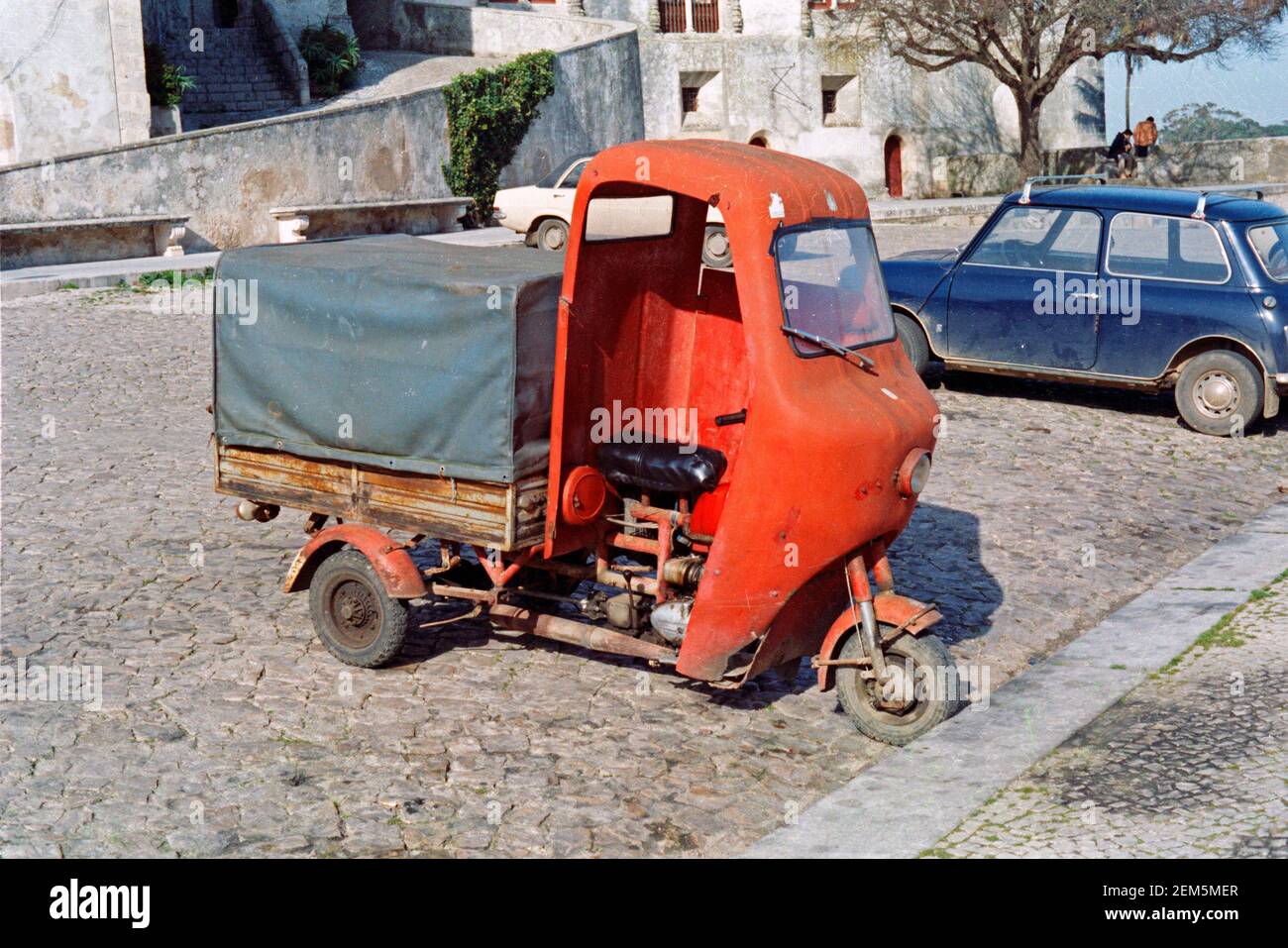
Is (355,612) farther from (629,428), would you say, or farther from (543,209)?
(543,209)

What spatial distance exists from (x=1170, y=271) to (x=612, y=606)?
23.7 feet

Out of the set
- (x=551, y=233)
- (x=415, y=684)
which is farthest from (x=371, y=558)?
(x=551, y=233)

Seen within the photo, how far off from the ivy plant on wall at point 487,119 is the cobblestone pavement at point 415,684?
70.9ft

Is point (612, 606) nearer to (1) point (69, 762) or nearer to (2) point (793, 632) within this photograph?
(2) point (793, 632)

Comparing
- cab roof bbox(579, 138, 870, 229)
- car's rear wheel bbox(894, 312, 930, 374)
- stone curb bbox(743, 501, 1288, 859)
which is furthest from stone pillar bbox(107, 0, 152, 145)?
stone curb bbox(743, 501, 1288, 859)

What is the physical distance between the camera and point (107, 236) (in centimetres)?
2480

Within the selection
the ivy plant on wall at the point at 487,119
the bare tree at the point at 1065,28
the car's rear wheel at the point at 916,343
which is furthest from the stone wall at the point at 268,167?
the car's rear wheel at the point at 916,343

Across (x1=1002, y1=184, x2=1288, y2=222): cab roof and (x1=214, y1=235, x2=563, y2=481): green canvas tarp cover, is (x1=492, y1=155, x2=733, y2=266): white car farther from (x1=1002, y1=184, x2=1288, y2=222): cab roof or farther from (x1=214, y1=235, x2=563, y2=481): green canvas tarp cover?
(x1=214, y1=235, x2=563, y2=481): green canvas tarp cover

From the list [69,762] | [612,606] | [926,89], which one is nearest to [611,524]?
[612,606]

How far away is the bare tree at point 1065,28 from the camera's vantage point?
36.5 metres

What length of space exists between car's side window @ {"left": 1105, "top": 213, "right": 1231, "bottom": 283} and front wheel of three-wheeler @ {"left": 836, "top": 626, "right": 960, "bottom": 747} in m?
6.79

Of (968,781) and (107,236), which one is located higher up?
(107,236)

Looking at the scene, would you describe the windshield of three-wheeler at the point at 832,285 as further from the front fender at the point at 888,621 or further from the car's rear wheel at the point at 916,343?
the car's rear wheel at the point at 916,343

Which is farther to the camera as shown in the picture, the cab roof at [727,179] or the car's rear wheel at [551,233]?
the car's rear wheel at [551,233]
